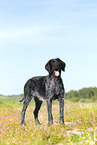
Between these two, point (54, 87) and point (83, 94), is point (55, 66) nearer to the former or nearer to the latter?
point (54, 87)

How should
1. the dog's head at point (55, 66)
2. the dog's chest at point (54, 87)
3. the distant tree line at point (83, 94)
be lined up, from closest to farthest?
1. the dog's head at point (55, 66)
2. the dog's chest at point (54, 87)
3. the distant tree line at point (83, 94)

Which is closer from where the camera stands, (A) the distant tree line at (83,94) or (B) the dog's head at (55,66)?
(B) the dog's head at (55,66)

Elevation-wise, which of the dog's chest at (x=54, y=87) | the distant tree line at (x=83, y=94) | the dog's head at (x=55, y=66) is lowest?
the dog's chest at (x=54, y=87)

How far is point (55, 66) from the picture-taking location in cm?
740

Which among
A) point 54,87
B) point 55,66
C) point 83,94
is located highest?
point 83,94

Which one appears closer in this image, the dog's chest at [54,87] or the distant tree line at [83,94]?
the dog's chest at [54,87]

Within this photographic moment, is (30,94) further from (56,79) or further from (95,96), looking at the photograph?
(95,96)

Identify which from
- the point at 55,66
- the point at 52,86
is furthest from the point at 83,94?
the point at 55,66

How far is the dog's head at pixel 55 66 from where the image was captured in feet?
24.4

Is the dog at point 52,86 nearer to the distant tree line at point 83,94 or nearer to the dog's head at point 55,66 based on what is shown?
the dog's head at point 55,66

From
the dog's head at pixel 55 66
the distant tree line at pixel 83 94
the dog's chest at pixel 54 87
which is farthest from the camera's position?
the distant tree line at pixel 83 94

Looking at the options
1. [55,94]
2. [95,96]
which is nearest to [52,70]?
[55,94]

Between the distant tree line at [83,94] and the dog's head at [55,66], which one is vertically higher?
the distant tree line at [83,94]

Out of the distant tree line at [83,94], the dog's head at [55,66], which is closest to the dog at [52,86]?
the dog's head at [55,66]
